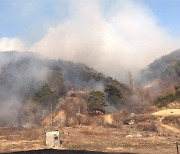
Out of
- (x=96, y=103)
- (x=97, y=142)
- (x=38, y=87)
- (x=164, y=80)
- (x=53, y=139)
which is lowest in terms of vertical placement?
(x=97, y=142)

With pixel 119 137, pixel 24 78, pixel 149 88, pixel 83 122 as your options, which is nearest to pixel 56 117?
pixel 83 122

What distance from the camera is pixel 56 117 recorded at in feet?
171

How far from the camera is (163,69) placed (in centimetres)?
10506

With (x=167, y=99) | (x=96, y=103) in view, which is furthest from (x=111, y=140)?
(x=167, y=99)

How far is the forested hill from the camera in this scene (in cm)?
8416

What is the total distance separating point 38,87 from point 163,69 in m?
56.7

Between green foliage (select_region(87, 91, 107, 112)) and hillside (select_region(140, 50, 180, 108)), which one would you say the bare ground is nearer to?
green foliage (select_region(87, 91, 107, 112))

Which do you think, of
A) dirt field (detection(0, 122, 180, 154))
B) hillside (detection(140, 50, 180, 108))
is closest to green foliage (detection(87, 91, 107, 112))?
hillside (detection(140, 50, 180, 108))

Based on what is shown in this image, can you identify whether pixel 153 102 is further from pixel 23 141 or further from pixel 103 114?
pixel 23 141

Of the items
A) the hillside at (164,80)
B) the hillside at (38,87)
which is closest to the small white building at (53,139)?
the hillside at (38,87)

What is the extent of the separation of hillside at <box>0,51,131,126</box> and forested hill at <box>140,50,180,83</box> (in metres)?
17.4

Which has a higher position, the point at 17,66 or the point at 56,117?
the point at 17,66

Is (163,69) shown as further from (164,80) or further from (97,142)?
(97,142)

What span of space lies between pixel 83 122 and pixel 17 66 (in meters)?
24.9
